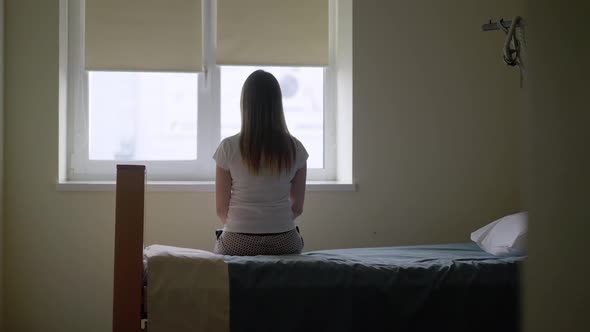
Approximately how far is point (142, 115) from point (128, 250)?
57.9 inches

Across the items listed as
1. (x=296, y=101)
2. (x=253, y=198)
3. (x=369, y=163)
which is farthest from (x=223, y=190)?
(x=296, y=101)

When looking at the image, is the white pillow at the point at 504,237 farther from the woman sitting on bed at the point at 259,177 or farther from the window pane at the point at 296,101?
the window pane at the point at 296,101

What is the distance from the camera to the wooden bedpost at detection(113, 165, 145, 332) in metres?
1.55

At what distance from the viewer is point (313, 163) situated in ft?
9.98

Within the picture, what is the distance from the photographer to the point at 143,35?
2.83 metres

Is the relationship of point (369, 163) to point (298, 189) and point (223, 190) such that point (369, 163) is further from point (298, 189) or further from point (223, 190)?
point (223, 190)

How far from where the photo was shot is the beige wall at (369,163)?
2637 millimetres

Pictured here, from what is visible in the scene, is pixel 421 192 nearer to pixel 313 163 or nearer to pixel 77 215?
pixel 313 163

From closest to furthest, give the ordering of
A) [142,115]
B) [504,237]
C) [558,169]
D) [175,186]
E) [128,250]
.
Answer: [558,169]
[128,250]
[504,237]
[175,186]
[142,115]

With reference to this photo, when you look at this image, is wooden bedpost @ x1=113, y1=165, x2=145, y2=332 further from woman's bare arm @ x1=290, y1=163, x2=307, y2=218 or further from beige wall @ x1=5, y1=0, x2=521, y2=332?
beige wall @ x1=5, y1=0, x2=521, y2=332

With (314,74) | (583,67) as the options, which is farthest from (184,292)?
(314,74)

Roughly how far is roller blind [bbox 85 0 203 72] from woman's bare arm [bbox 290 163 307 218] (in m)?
1.03

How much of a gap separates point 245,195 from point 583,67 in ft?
5.26

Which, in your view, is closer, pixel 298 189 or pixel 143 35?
pixel 298 189
